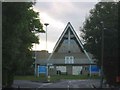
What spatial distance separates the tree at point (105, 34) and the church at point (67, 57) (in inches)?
2245

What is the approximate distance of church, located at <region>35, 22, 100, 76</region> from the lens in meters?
112

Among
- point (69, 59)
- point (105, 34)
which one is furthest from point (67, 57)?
point (105, 34)

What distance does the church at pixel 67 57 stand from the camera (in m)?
112

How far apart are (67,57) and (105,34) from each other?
2862 inches

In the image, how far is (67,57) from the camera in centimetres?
11481

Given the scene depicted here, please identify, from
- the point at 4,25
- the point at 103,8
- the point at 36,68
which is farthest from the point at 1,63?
the point at 36,68

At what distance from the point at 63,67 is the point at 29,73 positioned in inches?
488

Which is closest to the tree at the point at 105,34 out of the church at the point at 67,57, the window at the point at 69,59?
the church at the point at 67,57

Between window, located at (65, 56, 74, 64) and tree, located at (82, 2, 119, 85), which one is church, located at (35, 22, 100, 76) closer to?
window, located at (65, 56, 74, 64)

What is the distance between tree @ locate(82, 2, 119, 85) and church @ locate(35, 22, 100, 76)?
187 ft

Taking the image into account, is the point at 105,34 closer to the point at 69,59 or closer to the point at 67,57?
the point at 67,57

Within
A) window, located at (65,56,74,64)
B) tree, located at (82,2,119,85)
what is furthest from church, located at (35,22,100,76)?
tree, located at (82,2,119,85)

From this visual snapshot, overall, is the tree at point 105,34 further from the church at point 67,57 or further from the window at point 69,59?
the window at point 69,59

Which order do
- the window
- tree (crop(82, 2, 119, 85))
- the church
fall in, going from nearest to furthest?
tree (crop(82, 2, 119, 85)), the church, the window
